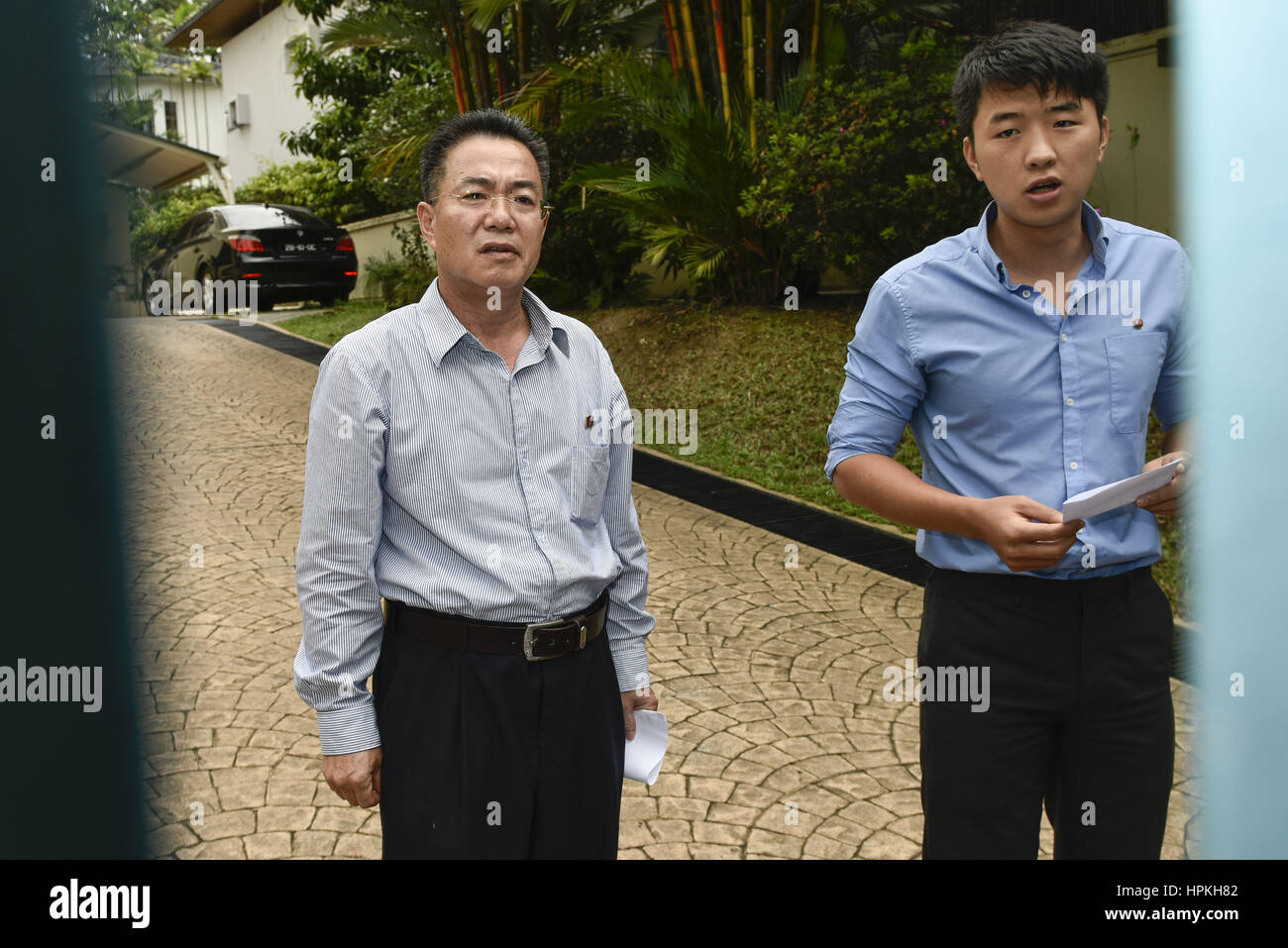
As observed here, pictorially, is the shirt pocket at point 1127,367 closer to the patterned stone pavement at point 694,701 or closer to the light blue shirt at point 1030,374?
the light blue shirt at point 1030,374

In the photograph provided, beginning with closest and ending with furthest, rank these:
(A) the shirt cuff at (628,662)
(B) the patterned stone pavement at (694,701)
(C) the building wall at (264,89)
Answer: (A) the shirt cuff at (628,662) → (B) the patterned stone pavement at (694,701) → (C) the building wall at (264,89)

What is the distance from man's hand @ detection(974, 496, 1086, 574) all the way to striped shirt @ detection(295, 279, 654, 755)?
2.32 feet

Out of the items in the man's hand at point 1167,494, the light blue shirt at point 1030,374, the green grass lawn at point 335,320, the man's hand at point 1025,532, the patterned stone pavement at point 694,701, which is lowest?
the patterned stone pavement at point 694,701

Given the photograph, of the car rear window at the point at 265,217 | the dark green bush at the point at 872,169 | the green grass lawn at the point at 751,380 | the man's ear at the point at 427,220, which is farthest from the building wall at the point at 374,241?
the man's ear at the point at 427,220

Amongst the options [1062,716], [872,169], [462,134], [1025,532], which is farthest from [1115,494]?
[872,169]

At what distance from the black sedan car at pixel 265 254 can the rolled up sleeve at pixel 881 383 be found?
13753mm

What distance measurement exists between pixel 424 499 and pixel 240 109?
2696cm

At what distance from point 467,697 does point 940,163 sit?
7954 millimetres

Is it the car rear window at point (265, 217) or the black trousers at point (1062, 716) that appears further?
the car rear window at point (265, 217)

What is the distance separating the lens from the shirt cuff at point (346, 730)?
1992 mm

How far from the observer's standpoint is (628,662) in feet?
7.69

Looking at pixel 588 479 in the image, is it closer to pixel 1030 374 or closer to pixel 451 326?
pixel 451 326

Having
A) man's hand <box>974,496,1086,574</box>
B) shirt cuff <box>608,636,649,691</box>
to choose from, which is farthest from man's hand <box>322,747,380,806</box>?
Answer: man's hand <box>974,496,1086,574</box>
